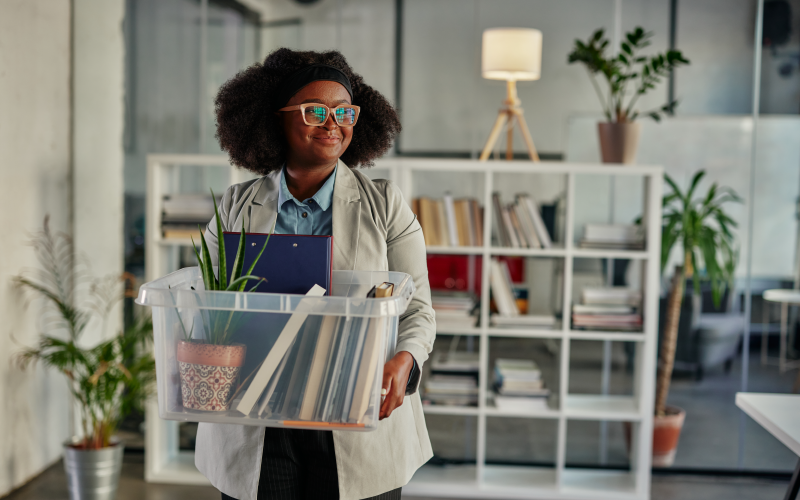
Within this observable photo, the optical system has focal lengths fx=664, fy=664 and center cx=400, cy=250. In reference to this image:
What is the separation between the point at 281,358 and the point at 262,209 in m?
0.43

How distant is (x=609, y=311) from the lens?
3.08 m

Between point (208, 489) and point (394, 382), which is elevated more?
point (394, 382)

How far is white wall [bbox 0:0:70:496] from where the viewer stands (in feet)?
9.53

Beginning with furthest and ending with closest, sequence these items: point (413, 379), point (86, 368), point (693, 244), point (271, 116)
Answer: point (693, 244) → point (86, 368) → point (271, 116) → point (413, 379)

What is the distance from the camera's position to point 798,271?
11.2 ft

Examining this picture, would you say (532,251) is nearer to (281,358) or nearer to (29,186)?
(281,358)

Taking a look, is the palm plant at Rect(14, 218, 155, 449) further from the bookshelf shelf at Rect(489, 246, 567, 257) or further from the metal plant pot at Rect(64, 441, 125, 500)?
the bookshelf shelf at Rect(489, 246, 567, 257)

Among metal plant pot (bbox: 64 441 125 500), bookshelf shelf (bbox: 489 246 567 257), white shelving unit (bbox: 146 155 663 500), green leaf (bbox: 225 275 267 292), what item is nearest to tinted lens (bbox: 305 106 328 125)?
green leaf (bbox: 225 275 267 292)

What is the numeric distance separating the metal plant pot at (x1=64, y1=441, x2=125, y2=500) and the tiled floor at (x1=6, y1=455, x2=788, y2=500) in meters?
0.22

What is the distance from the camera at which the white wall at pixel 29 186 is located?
2.90 m

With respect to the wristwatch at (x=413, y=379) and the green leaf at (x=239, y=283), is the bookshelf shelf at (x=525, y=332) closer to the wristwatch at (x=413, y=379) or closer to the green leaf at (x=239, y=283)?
the wristwatch at (x=413, y=379)

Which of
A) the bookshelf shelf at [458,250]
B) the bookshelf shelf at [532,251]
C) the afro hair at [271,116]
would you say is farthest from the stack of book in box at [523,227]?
the afro hair at [271,116]

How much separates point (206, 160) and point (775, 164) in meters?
2.87

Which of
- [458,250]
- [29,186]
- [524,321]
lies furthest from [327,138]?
[29,186]
